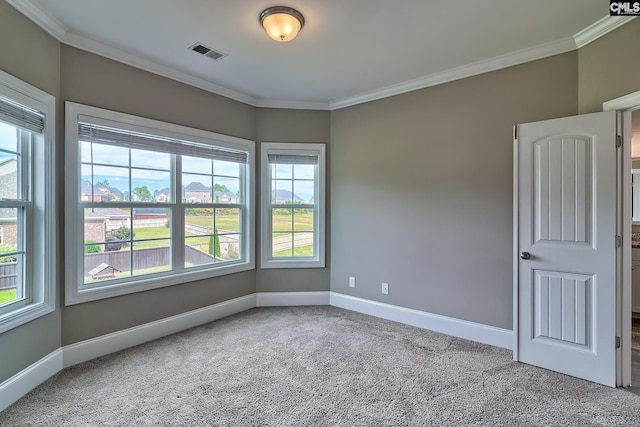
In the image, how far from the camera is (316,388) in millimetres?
2266

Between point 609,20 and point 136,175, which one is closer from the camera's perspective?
point 609,20

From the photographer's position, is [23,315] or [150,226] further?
[150,226]

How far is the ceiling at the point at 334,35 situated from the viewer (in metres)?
2.18

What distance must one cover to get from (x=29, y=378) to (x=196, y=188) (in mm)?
2109

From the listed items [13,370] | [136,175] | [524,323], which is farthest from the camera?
[136,175]

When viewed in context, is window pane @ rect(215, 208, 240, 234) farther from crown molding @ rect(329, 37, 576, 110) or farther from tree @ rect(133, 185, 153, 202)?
crown molding @ rect(329, 37, 576, 110)

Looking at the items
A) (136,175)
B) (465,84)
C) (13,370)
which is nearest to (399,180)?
(465,84)

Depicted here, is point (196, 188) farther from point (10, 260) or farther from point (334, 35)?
point (334, 35)

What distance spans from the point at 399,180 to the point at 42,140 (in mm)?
3311

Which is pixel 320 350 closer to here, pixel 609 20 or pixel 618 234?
pixel 618 234

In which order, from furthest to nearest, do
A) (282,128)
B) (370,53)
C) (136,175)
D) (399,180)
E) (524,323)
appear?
(282,128)
(399,180)
(136,175)
(370,53)
(524,323)

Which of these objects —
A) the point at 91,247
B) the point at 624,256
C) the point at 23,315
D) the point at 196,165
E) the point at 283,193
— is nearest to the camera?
the point at 23,315

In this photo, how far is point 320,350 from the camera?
288cm

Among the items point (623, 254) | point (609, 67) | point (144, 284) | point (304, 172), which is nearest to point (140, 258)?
point (144, 284)
